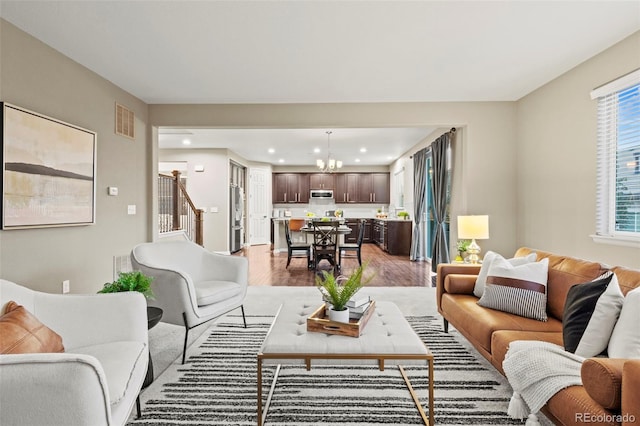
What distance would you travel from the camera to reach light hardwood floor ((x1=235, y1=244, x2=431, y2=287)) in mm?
5312

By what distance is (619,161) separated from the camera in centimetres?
295

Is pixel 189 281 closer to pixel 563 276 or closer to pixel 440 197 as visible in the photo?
pixel 563 276

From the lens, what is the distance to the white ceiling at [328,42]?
2447 millimetres

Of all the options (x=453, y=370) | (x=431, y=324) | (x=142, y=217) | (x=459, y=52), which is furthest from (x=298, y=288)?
(x=459, y=52)

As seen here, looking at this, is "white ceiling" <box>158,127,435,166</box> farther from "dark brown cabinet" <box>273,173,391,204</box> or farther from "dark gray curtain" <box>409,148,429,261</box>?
"dark brown cabinet" <box>273,173,391,204</box>

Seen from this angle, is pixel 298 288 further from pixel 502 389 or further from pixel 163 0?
pixel 163 0

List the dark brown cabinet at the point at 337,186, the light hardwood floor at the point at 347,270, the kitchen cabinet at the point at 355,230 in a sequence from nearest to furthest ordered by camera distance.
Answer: the light hardwood floor at the point at 347,270, the kitchen cabinet at the point at 355,230, the dark brown cabinet at the point at 337,186

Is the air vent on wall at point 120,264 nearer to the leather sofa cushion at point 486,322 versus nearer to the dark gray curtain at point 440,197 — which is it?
the leather sofa cushion at point 486,322

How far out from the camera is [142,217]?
185 inches

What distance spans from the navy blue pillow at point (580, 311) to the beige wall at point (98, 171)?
384cm

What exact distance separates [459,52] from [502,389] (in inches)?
108

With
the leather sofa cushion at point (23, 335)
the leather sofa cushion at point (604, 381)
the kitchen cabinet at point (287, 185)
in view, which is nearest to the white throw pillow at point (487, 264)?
the leather sofa cushion at point (604, 381)

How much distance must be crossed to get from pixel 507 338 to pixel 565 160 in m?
2.48

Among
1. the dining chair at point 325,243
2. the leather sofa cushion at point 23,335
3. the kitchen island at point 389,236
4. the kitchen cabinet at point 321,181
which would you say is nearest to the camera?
the leather sofa cushion at point 23,335
